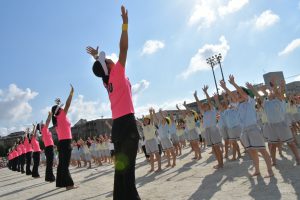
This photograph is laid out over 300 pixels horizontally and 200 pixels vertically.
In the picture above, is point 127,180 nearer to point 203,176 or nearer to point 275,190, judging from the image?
point 275,190

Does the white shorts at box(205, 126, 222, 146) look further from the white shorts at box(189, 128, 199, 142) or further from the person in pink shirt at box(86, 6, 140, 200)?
the person in pink shirt at box(86, 6, 140, 200)

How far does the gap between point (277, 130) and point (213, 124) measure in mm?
2347

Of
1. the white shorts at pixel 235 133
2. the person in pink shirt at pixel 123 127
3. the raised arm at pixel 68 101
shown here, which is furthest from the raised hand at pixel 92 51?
the white shorts at pixel 235 133

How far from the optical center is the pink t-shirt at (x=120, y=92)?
14.8 ft

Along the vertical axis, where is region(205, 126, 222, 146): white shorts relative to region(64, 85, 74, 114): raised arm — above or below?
below

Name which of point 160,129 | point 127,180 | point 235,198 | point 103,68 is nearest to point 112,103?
point 103,68

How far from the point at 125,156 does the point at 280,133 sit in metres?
5.57

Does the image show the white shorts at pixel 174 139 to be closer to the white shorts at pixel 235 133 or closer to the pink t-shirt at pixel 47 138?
the white shorts at pixel 235 133

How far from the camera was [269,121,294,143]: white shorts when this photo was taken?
8.65 m

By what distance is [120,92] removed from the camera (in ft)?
14.8

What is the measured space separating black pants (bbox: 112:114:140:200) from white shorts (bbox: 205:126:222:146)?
20.4 ft

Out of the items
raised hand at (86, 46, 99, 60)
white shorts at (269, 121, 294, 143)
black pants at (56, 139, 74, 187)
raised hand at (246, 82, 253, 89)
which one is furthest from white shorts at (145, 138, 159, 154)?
raised hand at (86, 46, 99, 60)

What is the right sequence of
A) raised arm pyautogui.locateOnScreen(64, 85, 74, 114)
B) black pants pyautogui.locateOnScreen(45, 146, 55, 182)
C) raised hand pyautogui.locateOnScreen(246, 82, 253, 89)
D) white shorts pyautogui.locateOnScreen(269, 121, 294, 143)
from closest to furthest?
1. raised hand pyautogui.locateOnScreen(246, 82, 253, 89)
2. white shorts pyautogui.locateOnScreen(269, 121, 294, 143)
3. raised arm pyautogui.locateOnScreen(64, 85, 74, 114)
4. black pants pyautogui.locateOnScreen(45, 146, 55, 182)

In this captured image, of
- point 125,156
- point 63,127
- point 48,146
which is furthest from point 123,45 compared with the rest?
point 48,146
